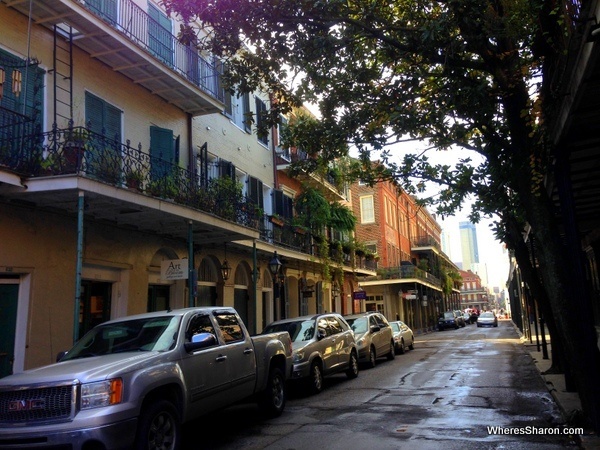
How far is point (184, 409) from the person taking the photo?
6531 millimetres

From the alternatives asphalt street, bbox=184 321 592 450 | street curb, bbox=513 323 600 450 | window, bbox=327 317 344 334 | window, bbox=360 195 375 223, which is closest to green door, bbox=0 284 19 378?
asphalt street, bbox=184 321 592 450

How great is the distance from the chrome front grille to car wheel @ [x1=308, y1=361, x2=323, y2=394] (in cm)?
650

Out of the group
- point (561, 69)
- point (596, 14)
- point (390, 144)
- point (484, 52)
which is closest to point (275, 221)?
point (390, 144)

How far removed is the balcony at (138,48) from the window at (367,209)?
A: 1144 inches

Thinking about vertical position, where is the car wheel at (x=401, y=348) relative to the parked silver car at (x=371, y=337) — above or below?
below

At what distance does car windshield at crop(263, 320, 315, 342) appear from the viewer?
40.2ft

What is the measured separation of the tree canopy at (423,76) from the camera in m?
7.51

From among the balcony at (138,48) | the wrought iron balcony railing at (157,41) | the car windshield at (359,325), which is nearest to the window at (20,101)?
the balcony at (138,48)

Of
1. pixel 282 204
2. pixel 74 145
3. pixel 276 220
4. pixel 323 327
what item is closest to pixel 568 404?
pixel 323 327

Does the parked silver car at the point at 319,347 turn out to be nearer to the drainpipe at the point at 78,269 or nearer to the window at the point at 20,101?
the drainpipe at the point at 78,269

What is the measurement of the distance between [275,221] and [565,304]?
13.2m

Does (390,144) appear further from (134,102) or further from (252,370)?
(134,102)

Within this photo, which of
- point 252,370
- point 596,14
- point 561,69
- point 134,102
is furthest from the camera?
point 134,102

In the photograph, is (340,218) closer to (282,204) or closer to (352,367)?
(282,204)
